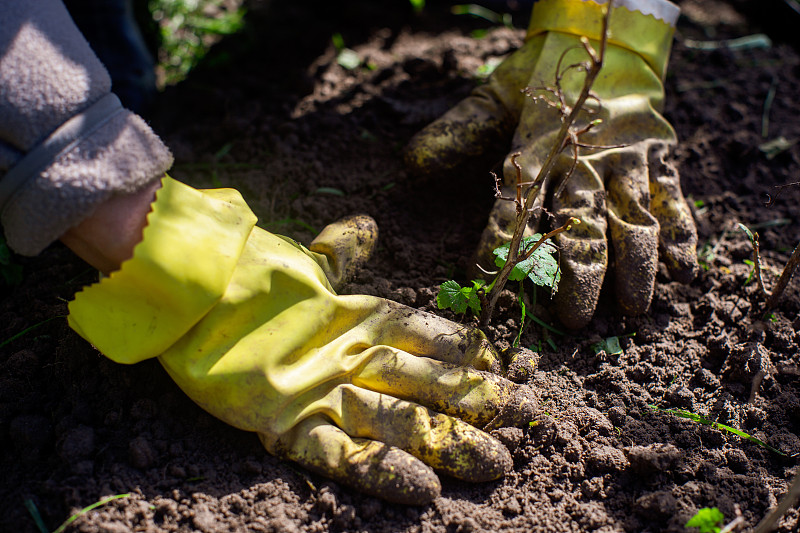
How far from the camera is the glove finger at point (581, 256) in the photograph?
5.87 ft

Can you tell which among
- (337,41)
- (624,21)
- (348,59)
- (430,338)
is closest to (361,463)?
(430,338)

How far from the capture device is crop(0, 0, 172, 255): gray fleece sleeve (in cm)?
125

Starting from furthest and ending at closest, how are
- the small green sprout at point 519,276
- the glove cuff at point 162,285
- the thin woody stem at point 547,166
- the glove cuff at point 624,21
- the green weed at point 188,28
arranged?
the green weed at point 188,28
the glove cuff at point 624,21
the small green sprout at point 519,276
the glove cuff at point 162,285
the thin woody stem at point 547,166

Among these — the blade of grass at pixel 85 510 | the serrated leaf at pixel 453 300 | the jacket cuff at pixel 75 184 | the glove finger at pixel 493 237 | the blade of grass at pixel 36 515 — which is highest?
the jacket cuff at pixel 75 184

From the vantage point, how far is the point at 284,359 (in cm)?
145

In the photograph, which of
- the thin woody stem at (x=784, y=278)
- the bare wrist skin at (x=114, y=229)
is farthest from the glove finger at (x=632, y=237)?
the bare wrist skin at (x=114, y=229)

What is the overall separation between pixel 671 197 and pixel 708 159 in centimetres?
69

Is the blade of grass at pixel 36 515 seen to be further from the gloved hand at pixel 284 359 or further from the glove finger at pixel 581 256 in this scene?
the glove finger at pixel 581 256

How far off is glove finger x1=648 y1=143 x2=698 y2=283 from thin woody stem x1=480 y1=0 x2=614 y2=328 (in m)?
0.61

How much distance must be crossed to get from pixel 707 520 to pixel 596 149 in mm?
1267

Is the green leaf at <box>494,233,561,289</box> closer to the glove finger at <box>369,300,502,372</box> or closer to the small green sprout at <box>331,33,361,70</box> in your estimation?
the glove finger at <box>369,300,502,372</box>

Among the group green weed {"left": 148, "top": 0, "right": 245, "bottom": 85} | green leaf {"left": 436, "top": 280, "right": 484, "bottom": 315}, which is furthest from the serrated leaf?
green weed {"left": 148, "top": 0, "right": 245, "bottom": 85}

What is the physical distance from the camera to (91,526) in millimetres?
1303

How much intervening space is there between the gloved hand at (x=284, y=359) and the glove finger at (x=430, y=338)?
0.08 ft
